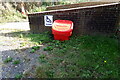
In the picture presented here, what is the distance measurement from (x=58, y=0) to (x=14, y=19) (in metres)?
4.48

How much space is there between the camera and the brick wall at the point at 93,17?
12.9 feet

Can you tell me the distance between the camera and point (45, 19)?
474 centimetres

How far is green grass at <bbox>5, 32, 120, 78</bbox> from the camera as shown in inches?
99.3

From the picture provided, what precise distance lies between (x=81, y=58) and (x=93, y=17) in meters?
1.90

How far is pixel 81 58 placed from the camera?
10.0 feet

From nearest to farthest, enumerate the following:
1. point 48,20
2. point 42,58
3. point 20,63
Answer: point 20,63, point 42,58, point 48,20

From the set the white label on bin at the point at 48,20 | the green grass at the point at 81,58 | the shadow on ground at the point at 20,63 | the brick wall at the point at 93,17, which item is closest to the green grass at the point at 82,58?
the green grass at the point at 81,58

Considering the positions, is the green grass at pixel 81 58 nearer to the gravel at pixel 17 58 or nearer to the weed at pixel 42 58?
the weed at pixel 42 58

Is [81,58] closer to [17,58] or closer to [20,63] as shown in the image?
[20,63]

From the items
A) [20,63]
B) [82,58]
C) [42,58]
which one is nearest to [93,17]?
[82,58]

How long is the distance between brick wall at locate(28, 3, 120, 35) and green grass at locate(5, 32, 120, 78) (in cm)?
33

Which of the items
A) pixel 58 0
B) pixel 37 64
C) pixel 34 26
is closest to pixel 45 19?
pixel 34 26

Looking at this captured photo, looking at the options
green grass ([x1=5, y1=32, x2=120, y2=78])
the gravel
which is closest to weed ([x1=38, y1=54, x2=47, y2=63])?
green grass ([x1=5, y1=32, x2=120, y2=78])

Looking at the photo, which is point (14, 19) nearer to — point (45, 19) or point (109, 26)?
point (45, 19)
